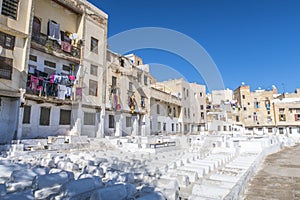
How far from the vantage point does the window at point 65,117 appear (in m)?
16.7

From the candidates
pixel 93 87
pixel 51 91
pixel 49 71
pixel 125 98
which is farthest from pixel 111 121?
pixel 49 71

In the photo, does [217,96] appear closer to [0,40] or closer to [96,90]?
[96,90]

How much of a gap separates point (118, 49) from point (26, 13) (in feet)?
33.5

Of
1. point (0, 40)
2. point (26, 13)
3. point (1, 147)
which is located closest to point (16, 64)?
point (0, 40)

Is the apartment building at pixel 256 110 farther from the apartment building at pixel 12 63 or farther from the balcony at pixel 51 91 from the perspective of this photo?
the apartment building at pixel 12 63

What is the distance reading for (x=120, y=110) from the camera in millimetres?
21609

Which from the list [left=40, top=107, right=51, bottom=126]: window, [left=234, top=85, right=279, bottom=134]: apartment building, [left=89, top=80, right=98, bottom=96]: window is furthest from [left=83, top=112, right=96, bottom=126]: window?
[left=234, top=85, right=279, bottom=134]: apartment building

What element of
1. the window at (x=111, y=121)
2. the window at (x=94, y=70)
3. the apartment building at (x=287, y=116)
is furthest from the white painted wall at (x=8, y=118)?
the apartment building at (x=287, y=116)

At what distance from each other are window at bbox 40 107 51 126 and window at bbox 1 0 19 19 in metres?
6.79

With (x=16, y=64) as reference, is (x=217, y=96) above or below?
above

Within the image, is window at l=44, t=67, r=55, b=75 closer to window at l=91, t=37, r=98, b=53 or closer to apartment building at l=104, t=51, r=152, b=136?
window at l=91, t=37, r=98, b=53

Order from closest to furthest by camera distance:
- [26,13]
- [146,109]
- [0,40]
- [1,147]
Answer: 1. [1,147]
2. [0,40]
3. [26,13]
4. [146,109]

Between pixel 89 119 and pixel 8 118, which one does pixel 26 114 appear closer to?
pixel 8 118

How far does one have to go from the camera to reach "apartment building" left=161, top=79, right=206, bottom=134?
115ft
